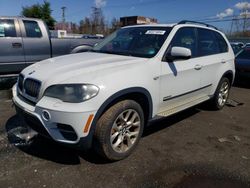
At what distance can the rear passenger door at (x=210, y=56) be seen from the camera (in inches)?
175

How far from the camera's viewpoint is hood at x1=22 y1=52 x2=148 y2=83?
9.35ft

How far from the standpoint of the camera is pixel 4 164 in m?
3.06

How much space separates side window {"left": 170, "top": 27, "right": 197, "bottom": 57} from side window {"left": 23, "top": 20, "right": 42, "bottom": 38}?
441 centimetres

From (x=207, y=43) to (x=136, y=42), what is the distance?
1550 mm

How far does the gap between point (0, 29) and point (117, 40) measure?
379 cm

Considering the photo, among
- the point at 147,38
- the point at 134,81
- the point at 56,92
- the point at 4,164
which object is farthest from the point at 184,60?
the point at 4,164

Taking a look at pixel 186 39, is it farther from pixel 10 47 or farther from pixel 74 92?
pixel 10 47

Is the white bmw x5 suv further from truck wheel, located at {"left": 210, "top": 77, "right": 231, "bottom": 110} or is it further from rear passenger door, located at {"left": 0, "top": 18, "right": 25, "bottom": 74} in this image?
rear passenger door, located at {"left": 0, "top": 18, "right": 25, "bottom": 74}

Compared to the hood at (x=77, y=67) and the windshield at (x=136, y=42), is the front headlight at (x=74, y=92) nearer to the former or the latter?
the hood at (x=77, y=67)

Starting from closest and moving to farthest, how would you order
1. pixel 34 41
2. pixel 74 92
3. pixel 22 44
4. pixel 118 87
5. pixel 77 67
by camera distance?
pixel 74 92, pixel 118 87, pixel 77 67, pixel 22 44, pixel 34 41

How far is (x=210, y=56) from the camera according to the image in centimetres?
466

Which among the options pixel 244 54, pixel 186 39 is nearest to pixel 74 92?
pixel 186 39

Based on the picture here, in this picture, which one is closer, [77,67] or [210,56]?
[77,67]

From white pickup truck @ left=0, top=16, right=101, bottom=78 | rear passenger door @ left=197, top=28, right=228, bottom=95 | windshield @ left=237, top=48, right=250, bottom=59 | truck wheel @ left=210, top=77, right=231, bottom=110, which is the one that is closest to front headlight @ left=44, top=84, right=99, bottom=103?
rear passenger door @ left=197, top=28, right=228, bottom=95
